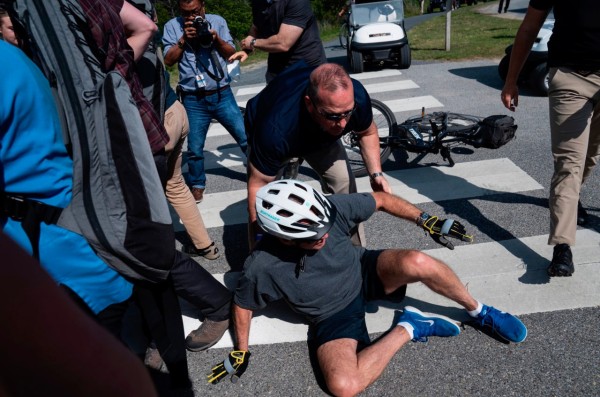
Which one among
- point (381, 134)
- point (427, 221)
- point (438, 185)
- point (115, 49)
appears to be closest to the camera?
point (115, 49)

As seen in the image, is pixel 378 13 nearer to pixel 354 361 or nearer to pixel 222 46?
pixel 222 46

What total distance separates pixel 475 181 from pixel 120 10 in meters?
3.44

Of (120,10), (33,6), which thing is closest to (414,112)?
(120,10)

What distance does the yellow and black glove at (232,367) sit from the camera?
281cm

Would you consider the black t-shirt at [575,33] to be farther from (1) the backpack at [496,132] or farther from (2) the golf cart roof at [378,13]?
(2) the golf cart roof at [378,13]

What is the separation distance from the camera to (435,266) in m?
2.85

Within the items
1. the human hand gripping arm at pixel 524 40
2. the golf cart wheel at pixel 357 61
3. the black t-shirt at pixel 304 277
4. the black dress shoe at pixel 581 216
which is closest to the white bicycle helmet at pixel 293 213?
the black t-shirt at pixel 304 277

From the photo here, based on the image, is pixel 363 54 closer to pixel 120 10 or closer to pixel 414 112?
pixel 414 112

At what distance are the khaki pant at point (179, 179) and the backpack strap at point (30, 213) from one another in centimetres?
150

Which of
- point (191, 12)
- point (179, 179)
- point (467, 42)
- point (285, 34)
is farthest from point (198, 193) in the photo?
point (467, 42)

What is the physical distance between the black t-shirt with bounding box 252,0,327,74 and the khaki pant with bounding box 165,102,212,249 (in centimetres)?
124

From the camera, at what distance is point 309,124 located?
10.4 feet

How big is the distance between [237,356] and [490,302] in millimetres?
1535

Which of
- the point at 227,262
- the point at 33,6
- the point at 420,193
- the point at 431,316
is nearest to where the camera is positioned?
the point at 33,6
